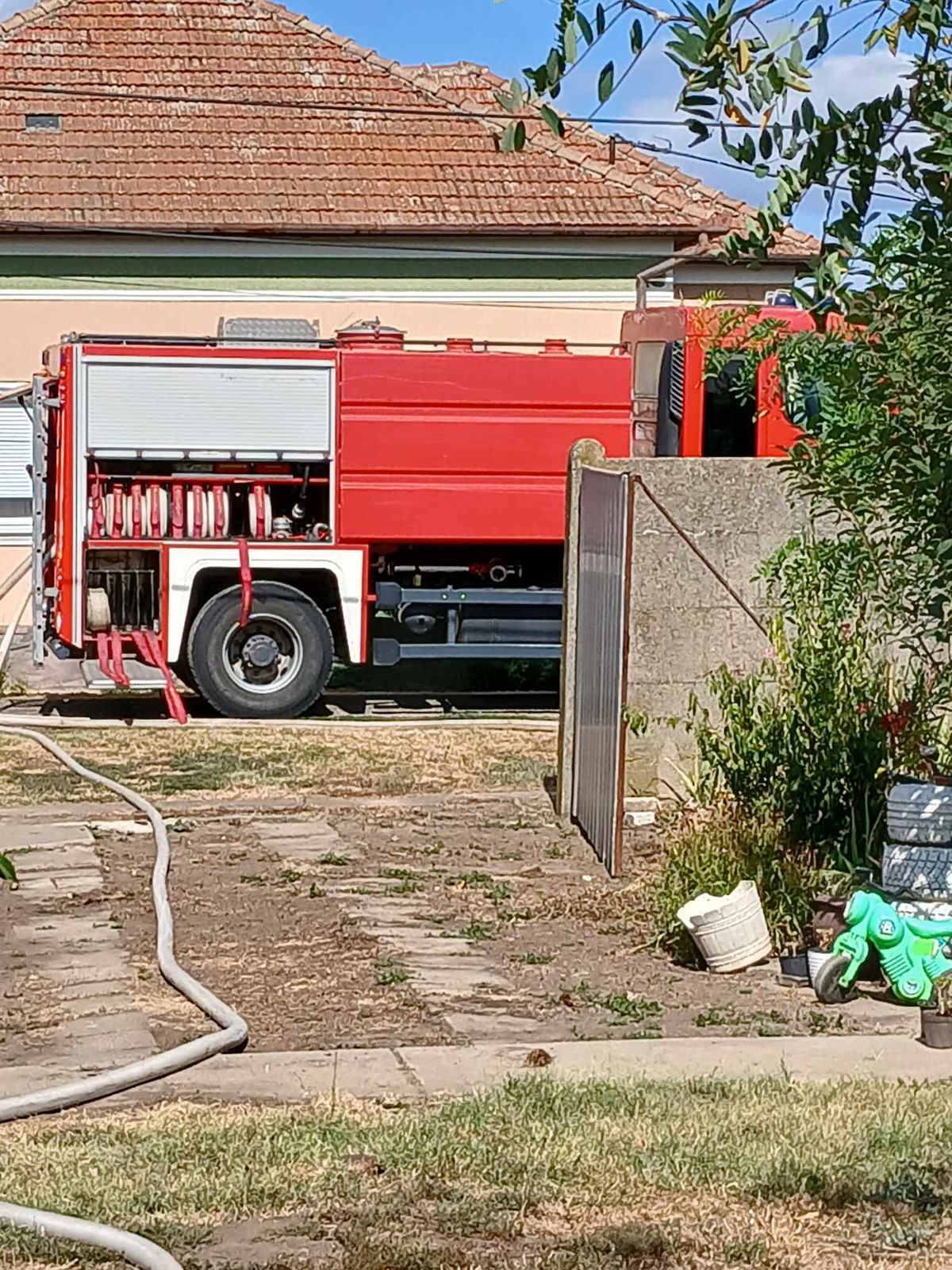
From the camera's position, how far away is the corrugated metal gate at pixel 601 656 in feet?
33.3

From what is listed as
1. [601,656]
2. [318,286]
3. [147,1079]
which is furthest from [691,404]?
[147,1079]

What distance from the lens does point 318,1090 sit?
6.38 m

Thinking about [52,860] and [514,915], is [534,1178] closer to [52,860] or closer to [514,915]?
[514,915]

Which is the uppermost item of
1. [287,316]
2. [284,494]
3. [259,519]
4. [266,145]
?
[266,145]

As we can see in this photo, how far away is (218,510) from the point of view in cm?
1669

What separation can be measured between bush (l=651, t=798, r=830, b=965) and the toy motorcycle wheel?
0.69m

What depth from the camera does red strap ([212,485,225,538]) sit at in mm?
16656

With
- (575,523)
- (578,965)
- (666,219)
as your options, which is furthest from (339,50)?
(578,965)

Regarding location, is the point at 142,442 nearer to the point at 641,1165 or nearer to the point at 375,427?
the point at 375,427

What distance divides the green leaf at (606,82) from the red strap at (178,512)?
1341 centimetres

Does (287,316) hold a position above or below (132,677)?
above

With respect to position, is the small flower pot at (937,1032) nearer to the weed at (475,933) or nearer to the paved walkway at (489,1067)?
the paved walkway at (489,1067)

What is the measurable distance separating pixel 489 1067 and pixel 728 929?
1.74 m

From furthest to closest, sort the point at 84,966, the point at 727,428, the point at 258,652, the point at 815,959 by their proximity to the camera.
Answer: the point at 258,652, the point at 727,428, the point at 84,966, the point at 815,959
